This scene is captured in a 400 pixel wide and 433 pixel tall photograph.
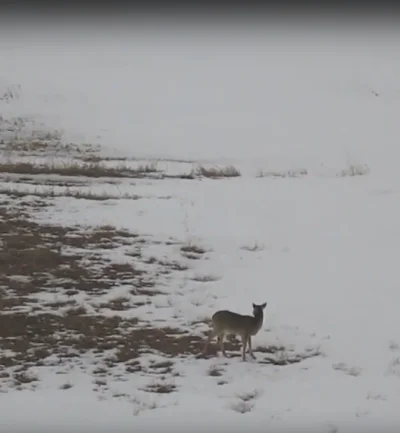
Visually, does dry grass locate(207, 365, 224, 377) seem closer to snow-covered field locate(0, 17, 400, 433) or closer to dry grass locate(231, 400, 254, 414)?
snow-covered field locate(0, 17, 400, 433)

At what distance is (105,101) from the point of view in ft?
68.3

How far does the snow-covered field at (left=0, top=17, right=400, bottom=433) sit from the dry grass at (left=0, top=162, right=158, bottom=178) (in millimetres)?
85

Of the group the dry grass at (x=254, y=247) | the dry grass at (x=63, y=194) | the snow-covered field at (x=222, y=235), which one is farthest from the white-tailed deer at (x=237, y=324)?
the dry grass at (x=63, y=194)

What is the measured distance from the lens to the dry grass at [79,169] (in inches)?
504

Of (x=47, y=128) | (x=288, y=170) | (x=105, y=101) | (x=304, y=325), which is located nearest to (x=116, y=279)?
(x=304, y=325)

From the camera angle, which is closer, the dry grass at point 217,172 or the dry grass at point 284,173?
the dry grass at point 217,172

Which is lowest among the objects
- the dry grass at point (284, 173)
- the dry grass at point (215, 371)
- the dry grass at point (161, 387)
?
the dry grass at point (161, 387)

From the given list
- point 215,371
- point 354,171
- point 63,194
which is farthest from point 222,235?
point 354,171

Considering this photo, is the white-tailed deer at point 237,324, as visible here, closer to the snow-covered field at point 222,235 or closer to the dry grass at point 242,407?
the snow-covered field at point 222,235

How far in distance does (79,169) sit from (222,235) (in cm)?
526

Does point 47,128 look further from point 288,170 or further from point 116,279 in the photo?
point 116,279

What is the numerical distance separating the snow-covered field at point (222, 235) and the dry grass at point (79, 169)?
8cm

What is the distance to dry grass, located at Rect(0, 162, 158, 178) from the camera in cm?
1279

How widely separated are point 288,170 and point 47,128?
7.84 m
